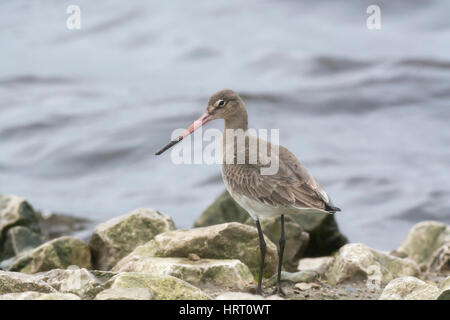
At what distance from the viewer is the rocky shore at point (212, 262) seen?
607 cm

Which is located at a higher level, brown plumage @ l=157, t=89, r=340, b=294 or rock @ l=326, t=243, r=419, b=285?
brown plumage @ l=157, t=89, r=340, b=294

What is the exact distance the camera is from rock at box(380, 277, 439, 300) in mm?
6115

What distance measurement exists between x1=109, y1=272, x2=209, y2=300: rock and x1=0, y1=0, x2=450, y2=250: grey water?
669 centimetres

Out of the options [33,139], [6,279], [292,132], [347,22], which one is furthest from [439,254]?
[347,22]

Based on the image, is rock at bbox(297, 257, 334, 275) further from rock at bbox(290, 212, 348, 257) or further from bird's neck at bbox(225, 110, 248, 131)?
bird's neck at bbox(225, 110, 248, 131)

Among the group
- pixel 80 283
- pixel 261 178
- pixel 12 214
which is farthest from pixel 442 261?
pixel 12 214

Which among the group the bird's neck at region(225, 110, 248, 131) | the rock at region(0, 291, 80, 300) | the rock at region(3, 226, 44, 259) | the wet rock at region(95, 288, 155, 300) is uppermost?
the bird's neck at region(225, 110, 248, 131)

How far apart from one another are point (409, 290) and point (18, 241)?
5.52m

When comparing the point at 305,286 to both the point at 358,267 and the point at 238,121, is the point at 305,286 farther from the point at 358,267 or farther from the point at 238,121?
the point at 238,121

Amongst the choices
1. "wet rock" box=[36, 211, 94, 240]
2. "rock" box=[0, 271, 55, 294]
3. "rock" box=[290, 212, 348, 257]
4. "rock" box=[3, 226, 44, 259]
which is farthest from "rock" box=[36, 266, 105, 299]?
"wet rock" box=[36, 211, 94, 240]

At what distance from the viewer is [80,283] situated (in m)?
6.16

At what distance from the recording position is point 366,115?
16703 mm

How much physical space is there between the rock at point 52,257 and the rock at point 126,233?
245 mm
